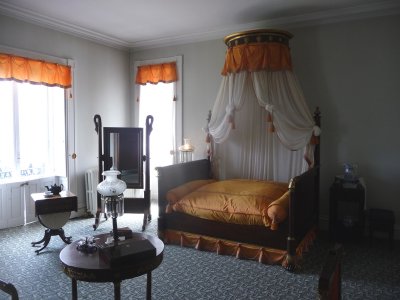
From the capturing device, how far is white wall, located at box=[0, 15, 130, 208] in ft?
14.2

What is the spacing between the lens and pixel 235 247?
11.3ft

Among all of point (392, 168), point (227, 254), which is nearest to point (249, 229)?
point (227, 254)

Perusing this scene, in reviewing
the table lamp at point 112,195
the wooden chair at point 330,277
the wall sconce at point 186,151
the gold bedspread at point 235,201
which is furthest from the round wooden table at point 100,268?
the wall sconce at point 186,151

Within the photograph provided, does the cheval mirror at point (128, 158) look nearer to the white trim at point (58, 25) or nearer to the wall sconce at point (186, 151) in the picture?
the wall sconce at point (186, 151)

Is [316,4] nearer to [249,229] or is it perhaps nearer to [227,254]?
[249,229]

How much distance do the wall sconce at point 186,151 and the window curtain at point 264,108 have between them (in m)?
0.56

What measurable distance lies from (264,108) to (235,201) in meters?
1.40

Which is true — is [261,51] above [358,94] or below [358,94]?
above

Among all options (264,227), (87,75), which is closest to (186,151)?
(87,75)

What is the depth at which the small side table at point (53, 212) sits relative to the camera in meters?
3.60

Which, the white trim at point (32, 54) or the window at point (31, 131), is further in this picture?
the window at point (31, 131)

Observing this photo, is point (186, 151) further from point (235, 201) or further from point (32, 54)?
point (32, 54)

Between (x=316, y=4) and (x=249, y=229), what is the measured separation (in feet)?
9.07

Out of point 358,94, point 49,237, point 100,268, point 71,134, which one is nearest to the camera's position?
point 100,268
